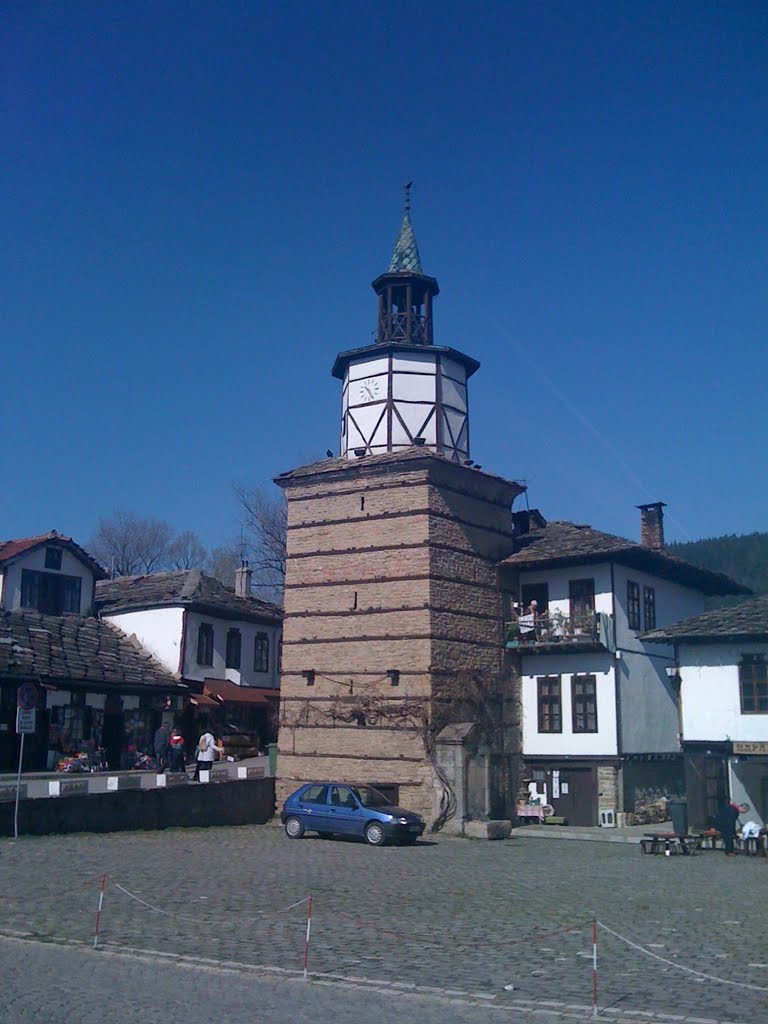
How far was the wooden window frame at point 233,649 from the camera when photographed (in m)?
41.5

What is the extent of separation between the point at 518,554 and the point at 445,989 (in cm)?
2467

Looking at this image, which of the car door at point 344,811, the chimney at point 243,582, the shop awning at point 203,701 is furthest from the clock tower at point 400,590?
the chimney at point 243,582

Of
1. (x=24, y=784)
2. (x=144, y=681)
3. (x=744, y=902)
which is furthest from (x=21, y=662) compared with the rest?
(x=744, y=902)

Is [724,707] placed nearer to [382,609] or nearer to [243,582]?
[382,609]

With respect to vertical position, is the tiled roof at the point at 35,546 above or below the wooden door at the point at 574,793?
above

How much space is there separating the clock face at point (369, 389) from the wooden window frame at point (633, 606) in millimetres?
10455

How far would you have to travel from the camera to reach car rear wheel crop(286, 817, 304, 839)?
25422 millimetres

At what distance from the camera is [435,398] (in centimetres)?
3391

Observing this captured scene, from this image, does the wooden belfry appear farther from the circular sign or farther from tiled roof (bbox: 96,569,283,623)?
the circular sign

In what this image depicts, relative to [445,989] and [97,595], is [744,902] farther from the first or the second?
[97,595]

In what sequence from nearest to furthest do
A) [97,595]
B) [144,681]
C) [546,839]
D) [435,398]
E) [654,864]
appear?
[654,864]
[546,839]
[435,398]
[144,681]
[97,595]

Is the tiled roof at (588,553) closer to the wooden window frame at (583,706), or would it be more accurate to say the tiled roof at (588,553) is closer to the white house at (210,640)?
the wooden window frame at (583,706)

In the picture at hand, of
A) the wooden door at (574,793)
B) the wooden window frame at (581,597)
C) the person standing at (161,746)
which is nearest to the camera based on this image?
the person standing at (161,746)

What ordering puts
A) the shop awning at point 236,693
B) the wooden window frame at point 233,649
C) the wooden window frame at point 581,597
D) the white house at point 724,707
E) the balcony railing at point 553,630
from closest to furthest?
the white house at point 724,707 < the balcony railing at point 553,630 < the wooden window frame at point 581,597 < the shop awning at point 236,693 < the wooden window frame at point 233,649
